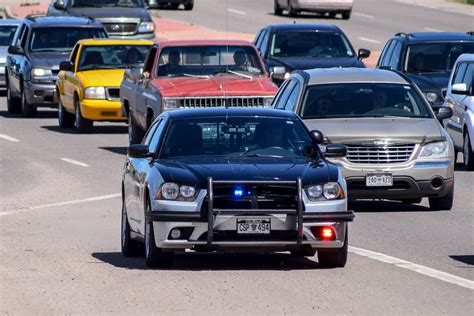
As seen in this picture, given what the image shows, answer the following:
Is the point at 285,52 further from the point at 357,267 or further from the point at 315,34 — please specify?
the point at 357,267

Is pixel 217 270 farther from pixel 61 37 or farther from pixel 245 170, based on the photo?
pixel 61 37

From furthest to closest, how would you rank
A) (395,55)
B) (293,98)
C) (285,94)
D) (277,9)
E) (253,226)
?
(277,9)
(395,55)
(285,94)
(293,98)
(253,226)

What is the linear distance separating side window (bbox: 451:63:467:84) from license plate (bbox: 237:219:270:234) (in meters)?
12.5

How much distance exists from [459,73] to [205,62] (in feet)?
13.2

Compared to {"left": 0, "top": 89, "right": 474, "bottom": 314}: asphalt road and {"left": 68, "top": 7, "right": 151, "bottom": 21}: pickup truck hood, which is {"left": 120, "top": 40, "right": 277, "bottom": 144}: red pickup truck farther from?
{"left": 68, "top": 7, "right": 151, "bottom": 21}: pickup truck hood

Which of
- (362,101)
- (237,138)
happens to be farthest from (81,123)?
(237,138)

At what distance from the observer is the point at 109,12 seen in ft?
140

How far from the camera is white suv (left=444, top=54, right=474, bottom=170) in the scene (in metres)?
23.3

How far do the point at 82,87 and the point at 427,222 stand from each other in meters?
13.1

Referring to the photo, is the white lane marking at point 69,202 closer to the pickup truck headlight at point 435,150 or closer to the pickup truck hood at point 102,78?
the pickup truck headlight at point 435,150

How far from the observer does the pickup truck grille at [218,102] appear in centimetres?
2345

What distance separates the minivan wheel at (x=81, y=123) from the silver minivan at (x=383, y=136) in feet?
35.5

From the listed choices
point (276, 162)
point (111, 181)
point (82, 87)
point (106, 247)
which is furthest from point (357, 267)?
point (82, 87)

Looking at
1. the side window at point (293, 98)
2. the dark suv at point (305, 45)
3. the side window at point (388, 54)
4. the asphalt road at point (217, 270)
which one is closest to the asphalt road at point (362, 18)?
the dark suv at point (305, 45)
